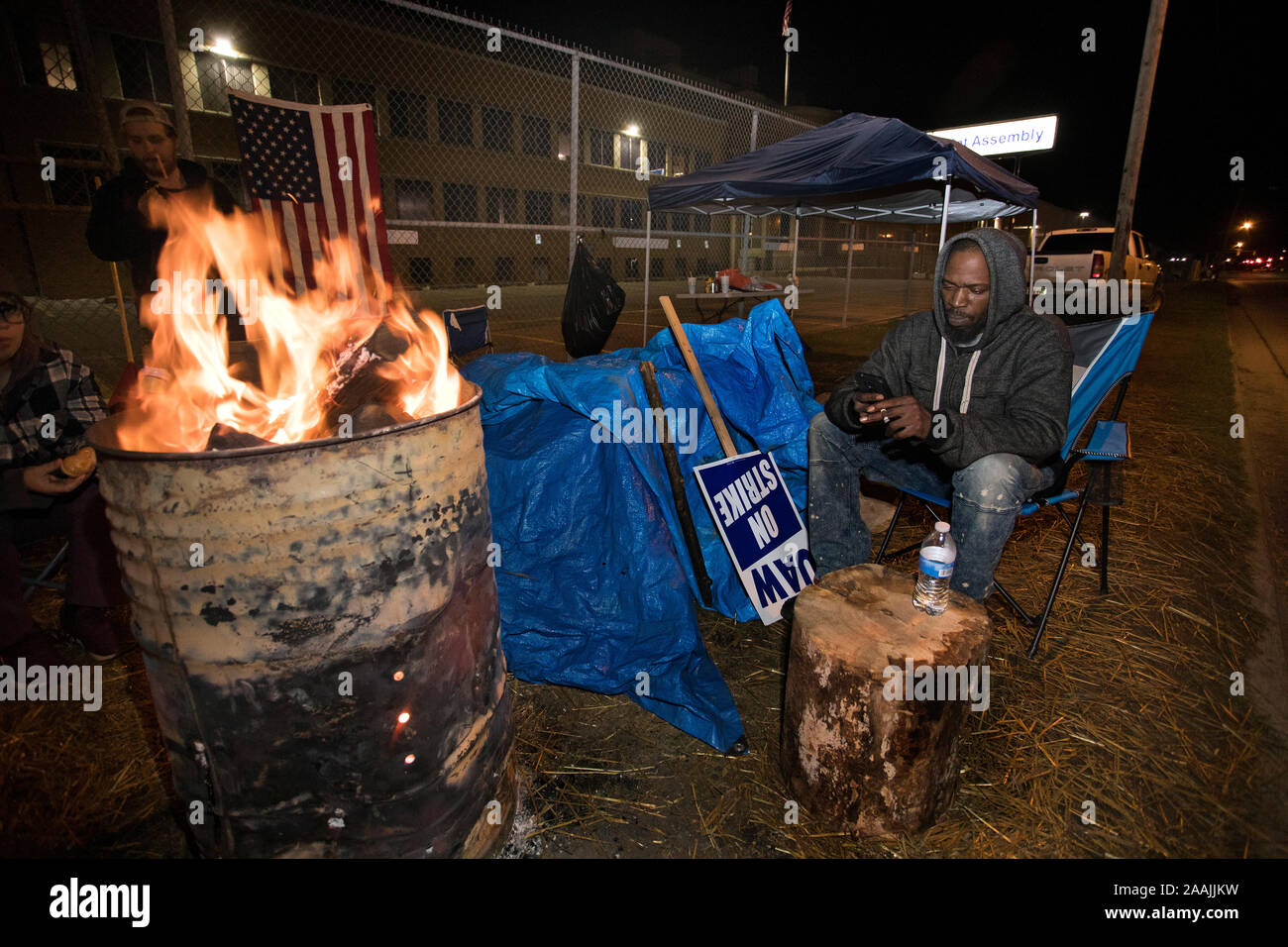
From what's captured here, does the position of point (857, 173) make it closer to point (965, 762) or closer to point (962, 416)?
point (962, 416)

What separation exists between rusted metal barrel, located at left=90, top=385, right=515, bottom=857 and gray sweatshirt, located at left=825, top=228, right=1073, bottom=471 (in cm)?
194

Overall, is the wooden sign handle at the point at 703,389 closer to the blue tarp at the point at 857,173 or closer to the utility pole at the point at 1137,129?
the blue tarp at the point at 857,173

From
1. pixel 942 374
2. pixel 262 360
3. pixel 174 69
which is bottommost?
pixel 942 374

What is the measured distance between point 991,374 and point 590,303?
474 cm

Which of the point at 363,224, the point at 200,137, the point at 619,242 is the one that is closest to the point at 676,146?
the point at 200,137

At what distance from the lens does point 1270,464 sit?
5.37 meters

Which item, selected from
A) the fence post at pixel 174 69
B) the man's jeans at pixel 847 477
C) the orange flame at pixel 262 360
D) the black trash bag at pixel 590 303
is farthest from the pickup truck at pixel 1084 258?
the orange flame at pixel 262 360

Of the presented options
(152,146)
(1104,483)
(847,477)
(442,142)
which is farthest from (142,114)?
(442,142)

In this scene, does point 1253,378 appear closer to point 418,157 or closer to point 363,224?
point 363,224

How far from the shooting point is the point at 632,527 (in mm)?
2824

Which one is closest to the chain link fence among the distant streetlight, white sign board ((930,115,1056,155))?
the distant streetlight

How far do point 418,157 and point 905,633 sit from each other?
2407 centimetres

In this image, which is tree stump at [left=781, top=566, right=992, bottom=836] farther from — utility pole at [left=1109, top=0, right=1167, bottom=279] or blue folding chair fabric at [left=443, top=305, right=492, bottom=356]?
utility pole at [left=1109, top=0, right=1167, bottom=279]

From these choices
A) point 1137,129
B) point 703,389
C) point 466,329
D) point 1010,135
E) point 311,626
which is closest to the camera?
point 311,626
